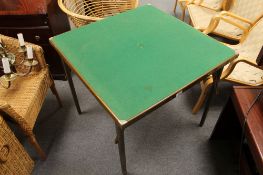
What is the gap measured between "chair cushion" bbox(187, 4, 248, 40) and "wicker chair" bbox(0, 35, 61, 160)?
1393mm

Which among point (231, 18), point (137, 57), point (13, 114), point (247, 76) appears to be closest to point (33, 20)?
point (13, 114)

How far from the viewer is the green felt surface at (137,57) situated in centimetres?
94

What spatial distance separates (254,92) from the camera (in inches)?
43.4

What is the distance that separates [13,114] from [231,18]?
200 cm

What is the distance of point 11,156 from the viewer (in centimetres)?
114

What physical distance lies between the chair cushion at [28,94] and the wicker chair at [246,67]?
1.15m

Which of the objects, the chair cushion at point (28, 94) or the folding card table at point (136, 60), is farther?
the chair cushion at point (28, 94)

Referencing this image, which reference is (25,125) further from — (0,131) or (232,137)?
(232,137)

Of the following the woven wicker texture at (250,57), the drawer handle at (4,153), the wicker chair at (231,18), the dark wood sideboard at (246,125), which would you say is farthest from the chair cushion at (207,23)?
the drawer handle at (4,153)

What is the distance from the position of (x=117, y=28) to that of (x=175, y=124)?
87 cm

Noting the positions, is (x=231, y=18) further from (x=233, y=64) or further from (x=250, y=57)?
(x=233, y=64)

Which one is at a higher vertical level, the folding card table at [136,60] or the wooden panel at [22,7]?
the wooden panel at [22,7]

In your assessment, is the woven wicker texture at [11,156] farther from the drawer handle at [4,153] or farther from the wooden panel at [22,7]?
the wooden panel at [22,7]

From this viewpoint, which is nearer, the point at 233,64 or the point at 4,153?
the point at 4,153
